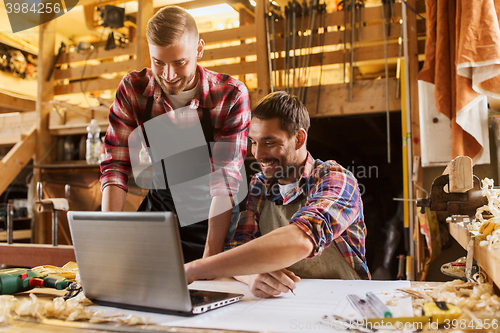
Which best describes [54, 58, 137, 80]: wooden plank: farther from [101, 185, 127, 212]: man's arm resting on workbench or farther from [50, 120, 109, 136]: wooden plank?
[101, 185, 127, 212]: man's arm resting on workbench

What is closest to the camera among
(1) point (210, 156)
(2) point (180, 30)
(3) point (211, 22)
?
(2) point (180, 30)

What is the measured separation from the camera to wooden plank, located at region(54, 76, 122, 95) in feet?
11.5

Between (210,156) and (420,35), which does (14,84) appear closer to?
(210,156)

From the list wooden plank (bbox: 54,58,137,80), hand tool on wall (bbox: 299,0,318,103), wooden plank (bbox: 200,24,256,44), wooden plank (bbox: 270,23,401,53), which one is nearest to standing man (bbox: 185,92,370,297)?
hand tool on wall (bbox: 299,0,318,103)

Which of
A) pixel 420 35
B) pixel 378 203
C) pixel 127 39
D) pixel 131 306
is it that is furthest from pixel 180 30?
pixel 127 39

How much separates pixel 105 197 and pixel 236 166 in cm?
48

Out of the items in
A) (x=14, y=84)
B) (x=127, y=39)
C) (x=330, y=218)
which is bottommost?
(x=330, y=218)

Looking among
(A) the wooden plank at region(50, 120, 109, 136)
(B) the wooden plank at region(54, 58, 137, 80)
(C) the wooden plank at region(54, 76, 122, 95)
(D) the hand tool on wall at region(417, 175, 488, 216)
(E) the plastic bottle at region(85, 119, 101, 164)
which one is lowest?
(D) the hand tool on wall at region(417, 175, 488, 216)

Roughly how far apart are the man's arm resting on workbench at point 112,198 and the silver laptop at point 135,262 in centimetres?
55

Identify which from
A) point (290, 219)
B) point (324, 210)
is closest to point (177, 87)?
point (290, 219)

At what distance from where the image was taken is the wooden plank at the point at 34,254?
2080mm

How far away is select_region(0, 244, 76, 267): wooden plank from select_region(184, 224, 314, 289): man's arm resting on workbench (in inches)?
56.6

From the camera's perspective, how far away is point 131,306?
81 cm

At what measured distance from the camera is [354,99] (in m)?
2.86
